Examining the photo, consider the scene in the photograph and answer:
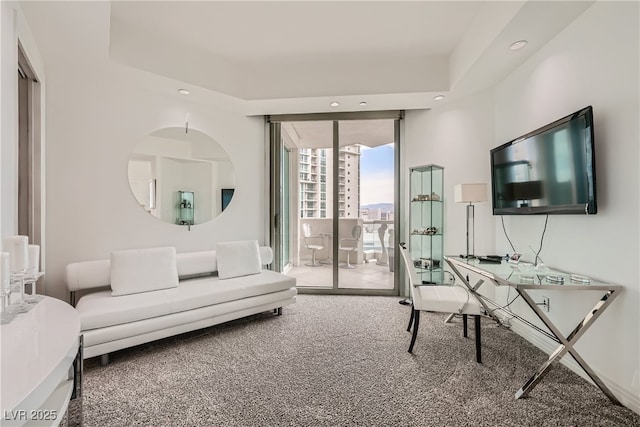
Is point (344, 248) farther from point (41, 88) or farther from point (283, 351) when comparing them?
point (41, 88)

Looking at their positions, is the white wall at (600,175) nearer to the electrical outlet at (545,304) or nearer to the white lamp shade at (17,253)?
the electrical outlet at (545,304)

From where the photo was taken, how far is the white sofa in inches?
89.9

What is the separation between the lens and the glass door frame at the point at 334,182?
165 inches

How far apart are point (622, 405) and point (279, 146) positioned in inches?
166

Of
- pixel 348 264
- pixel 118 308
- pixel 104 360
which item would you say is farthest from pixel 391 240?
pixel 104 360

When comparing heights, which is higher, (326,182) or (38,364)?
(326,182)

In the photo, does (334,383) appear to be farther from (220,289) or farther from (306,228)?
(306,228)

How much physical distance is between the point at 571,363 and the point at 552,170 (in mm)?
1453

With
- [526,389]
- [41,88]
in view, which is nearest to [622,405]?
[526,389]

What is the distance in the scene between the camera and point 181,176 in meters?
3.61

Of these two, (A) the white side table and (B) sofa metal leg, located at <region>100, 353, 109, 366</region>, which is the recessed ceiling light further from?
(B) sofa metal leg, located at <region>100, 353, 109, 366</region>

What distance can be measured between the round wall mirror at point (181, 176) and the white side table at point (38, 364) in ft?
7.62

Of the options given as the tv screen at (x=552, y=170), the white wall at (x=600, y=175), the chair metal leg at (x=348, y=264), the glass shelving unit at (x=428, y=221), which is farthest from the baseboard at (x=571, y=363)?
the chair metal leg at (x=348, y=264)

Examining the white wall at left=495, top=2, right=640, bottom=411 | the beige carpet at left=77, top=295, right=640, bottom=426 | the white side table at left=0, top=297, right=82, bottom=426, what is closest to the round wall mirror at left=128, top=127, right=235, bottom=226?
the beige carpet at left=77, top=295, right=640, bottom=426
